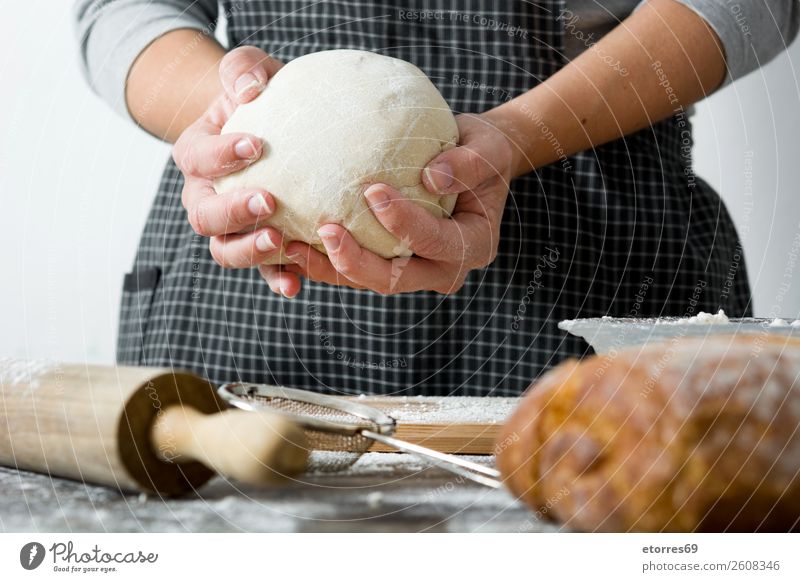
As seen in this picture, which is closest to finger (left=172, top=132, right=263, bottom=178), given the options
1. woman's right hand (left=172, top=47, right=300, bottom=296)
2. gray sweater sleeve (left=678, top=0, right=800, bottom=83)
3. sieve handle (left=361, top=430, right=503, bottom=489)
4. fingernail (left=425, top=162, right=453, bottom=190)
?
woman's right hand (left=172, top=47, right=300, bottom=296)

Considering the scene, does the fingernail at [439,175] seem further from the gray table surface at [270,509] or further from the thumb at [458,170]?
the gray table surface at [270,509]

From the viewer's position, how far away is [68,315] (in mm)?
802

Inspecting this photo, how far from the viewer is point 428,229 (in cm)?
57

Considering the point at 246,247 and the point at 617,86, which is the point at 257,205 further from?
the point at 617,86

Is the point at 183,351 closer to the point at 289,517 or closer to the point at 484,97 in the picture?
the point at 484,97

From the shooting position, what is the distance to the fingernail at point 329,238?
0.56m

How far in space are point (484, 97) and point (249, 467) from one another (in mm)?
527

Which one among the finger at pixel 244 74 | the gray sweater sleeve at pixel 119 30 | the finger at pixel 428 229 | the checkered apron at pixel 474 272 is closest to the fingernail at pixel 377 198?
the finger at pixel 428 229

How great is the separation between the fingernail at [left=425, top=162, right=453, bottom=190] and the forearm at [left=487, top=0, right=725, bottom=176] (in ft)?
0.36

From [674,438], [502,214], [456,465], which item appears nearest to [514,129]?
[502,214]

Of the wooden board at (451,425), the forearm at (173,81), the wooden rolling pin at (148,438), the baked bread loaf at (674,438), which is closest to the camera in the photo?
the baked bread loaf at (674,438)

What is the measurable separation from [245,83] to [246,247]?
0.12 m

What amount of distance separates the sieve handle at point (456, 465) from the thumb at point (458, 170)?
0.20m
